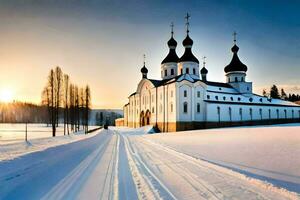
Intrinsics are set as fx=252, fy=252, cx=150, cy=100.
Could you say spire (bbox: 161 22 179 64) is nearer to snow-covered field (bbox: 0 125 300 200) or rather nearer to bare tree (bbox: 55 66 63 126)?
bare tree (bbox: 55 66 63 126)

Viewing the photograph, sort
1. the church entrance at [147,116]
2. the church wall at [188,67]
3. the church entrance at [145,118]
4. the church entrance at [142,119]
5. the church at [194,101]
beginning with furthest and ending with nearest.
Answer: the church entrance at [142,119] → the church entrance at [145,118] → the church entrance at [147,116] → the church wall at [188,67] → the church at [194,101]

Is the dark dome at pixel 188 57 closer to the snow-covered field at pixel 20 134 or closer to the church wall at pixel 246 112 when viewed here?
the church wall at pixel 246 112

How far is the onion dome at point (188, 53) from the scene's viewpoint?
57069 mm

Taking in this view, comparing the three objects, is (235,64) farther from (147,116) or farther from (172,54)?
(147,116)

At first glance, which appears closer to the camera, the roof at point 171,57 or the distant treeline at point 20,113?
the roof at point 171,57

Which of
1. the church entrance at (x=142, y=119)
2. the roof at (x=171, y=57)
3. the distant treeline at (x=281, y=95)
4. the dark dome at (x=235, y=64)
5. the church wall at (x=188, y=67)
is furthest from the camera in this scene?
the distant treeline at (x=281, y=95)

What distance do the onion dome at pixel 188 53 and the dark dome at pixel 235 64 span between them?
13.8 meters

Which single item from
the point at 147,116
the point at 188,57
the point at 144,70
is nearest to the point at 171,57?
the point at 188,57

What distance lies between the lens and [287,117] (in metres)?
70.4

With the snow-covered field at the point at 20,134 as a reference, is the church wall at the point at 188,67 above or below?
above

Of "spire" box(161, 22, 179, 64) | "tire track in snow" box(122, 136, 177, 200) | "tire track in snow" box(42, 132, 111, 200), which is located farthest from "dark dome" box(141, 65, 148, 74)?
"tire track in snow" box(122, 136, 177, 200)

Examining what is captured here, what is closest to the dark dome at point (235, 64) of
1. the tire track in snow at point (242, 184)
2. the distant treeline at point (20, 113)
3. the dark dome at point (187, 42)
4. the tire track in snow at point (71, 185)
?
the dark dome at point (187, 42)

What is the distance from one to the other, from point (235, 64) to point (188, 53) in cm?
1582

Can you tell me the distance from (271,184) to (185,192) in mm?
2555
